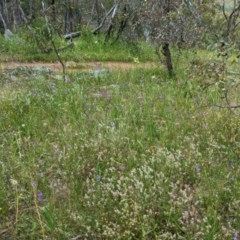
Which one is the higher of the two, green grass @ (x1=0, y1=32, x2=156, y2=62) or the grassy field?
green grass @ (x1=0, y1=32, x2=156, y2=62)

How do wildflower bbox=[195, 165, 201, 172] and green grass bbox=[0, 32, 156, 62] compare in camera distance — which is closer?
wildflower bbox=[195, 165, 201, 172]

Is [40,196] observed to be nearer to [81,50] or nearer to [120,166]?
[120,166]

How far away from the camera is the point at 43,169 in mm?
4105

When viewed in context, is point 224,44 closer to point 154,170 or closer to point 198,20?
point 154,170

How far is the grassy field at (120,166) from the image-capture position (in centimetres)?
324

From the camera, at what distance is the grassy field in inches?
128

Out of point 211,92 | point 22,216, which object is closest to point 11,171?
point 22,216

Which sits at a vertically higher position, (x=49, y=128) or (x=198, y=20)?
(x=198, y=20)

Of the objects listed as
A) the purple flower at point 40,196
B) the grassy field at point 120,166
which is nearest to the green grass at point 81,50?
the grassy field at point 120,166

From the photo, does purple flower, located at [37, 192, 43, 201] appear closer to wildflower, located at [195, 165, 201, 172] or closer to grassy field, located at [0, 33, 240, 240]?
grassy field, located at [0, 33, 240, 240]

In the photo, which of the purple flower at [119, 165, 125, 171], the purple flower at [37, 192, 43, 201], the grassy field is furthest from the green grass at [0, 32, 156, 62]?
the purple flower at [37, 192, 43, 201]

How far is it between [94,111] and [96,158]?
155 centimetres

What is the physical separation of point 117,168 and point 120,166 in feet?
0.38

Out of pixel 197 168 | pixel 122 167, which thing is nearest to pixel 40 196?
pixel 122 167
